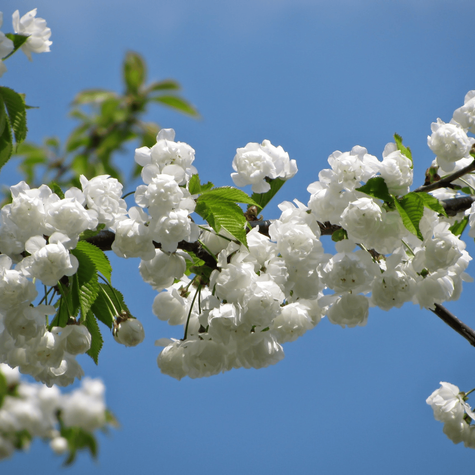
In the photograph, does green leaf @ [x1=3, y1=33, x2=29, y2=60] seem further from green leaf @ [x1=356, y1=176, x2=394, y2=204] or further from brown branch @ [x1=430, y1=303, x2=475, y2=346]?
brown branch @ [x1=430, y1=303, x2=475, y2=346]

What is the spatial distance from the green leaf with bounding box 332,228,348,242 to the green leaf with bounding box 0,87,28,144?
0.80 meters

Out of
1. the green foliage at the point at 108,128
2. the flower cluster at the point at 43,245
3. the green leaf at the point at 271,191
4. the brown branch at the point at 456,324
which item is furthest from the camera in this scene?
the green foliage at the point at 108,128

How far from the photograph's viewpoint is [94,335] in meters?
1.29

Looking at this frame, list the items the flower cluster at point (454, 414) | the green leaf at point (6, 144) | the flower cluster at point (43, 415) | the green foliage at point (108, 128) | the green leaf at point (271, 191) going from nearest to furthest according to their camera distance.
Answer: the green leaf at point (6, 144), the green leaf at point (271, 191), the flower cluster at point (454, 414), the green foliage at point (108, 128), the flower cluster at point (43, 415)

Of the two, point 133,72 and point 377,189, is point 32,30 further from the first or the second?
point 133,72

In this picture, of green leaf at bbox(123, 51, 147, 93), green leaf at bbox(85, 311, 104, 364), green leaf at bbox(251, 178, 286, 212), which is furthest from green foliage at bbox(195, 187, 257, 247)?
green leaf at bbox(123, 51, 147, 93)

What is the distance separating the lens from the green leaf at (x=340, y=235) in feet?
3.83

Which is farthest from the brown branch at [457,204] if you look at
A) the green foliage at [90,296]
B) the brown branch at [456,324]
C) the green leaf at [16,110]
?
the green leaf at [16,110]

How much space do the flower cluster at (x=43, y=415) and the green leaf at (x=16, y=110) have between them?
4.39 metres

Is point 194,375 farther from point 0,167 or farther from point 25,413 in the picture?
point 25,413

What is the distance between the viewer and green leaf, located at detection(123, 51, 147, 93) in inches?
122

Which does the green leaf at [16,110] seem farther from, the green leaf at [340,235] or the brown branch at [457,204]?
the brown branch at [457,204]

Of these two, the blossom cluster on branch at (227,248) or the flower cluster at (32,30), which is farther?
the flower cluster at (32,30)

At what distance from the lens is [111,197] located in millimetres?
1062
